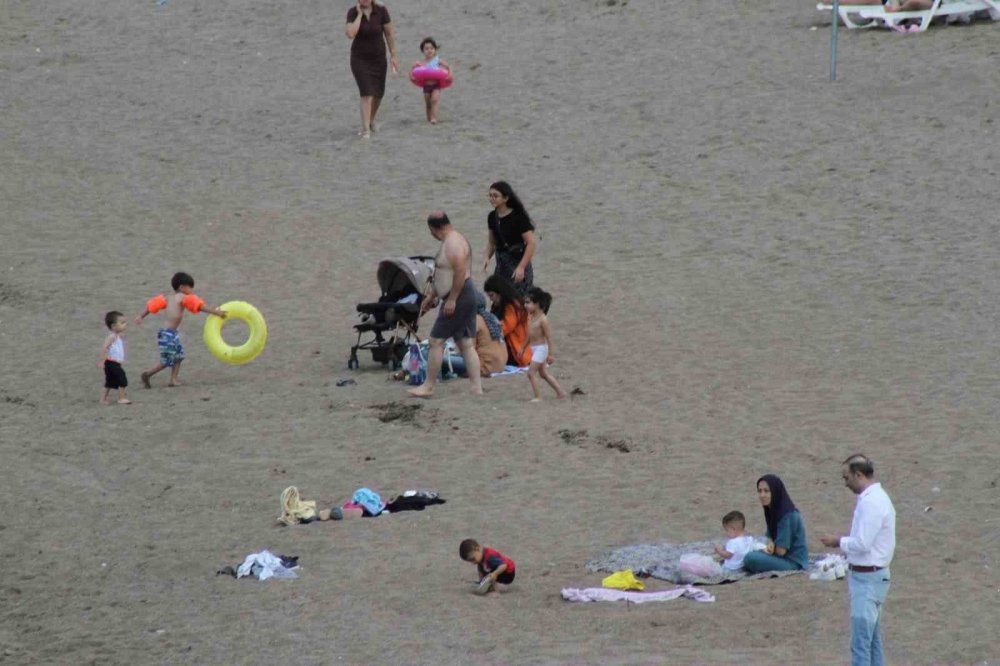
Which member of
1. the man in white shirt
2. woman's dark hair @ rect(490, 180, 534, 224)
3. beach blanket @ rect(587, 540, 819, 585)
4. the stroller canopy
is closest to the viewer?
the man in white shirt

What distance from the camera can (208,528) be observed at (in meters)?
10.8

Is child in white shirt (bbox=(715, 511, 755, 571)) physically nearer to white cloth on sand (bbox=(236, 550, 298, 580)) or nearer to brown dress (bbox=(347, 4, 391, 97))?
white cloth on sand (bbox=(236, 550, 298, 580))

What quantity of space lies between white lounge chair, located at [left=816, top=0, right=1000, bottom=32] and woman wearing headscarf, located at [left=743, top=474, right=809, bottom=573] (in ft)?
49.3

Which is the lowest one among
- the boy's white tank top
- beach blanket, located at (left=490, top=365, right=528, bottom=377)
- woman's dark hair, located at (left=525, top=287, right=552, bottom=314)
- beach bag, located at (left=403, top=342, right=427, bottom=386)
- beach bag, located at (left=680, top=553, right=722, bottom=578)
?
beach blanket, located at (left=490, top=365, right=528, bottom=377)

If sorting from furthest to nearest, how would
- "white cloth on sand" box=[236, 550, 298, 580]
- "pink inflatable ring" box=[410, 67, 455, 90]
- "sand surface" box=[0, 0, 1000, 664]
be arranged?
"pink inflatable ring" box=[410, 67, 455, 90] → "white cloth on sand" box=[236, 550, 298, 580] → "sand surface" box=[0, 0, 1000, 664]

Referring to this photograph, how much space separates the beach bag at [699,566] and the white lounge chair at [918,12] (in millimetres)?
15207

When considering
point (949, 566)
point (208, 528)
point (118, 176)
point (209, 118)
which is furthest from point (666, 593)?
point (209, 118)

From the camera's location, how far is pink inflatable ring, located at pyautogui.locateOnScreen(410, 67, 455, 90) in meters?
20.7

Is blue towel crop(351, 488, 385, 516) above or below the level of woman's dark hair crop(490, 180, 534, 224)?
below

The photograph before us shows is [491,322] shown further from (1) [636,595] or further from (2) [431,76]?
(2) [431,76]

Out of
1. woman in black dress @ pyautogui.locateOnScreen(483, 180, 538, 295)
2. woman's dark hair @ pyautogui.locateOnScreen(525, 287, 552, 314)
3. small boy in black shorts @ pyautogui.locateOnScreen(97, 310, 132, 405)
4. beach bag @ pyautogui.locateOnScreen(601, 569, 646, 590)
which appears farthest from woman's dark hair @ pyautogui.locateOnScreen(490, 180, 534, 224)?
beach bag @ pyautogui.locateOnScreen(601, 569, 646, 590)

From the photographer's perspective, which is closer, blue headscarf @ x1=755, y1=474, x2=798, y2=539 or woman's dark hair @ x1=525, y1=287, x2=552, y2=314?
blue headscarf @ x1=755, y1=474, x2=798, y2=539

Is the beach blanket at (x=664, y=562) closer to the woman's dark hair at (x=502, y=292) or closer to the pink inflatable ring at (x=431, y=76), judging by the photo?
the woman's dark hair at (x=502, y=292)

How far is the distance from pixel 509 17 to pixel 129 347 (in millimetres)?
11734
